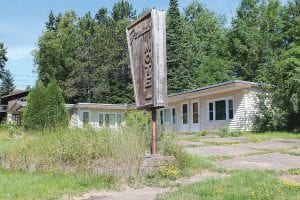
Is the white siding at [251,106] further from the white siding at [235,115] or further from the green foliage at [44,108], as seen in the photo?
the green foliage at [44,108]

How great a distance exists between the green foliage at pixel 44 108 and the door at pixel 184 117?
824 centimetres

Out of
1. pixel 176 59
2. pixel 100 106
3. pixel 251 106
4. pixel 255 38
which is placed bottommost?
pixel 251 106

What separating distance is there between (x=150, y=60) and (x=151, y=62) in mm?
81

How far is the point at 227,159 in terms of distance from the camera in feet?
35.9

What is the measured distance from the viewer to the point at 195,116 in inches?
1165

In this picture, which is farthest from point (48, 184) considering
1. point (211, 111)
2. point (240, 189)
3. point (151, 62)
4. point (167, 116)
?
point (167, 116)

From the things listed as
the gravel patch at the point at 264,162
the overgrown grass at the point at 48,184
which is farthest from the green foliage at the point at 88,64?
the overgrown grass at the point at 48,184

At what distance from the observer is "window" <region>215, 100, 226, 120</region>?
2653 cm

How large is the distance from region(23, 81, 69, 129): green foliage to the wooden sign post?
17609 millimetres

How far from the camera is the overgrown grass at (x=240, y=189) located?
6188mm

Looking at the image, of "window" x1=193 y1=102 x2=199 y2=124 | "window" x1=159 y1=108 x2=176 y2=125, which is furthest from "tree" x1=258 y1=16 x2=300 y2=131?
"window" x1=159 y1=108 x2=176 y2=125

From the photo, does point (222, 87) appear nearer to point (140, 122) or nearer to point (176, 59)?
point (140, 122)

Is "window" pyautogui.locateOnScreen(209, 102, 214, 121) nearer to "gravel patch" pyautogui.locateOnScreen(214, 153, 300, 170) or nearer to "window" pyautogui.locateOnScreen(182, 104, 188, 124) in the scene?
"window" pyautogui.locateOnScreen(182, 104, 188, 124)

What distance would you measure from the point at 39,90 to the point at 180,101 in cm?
994
